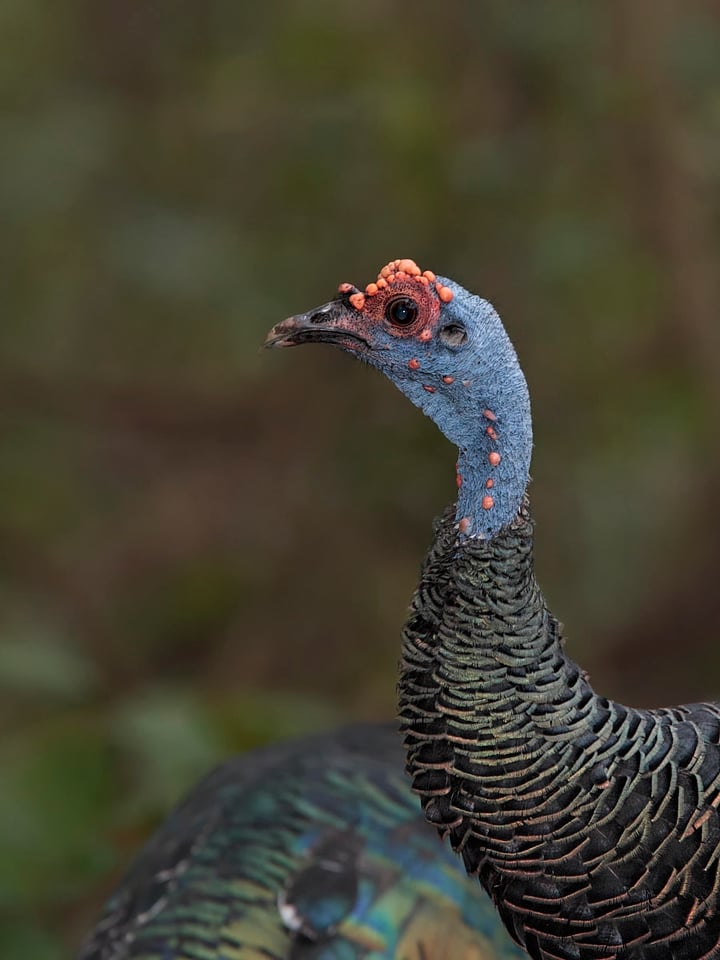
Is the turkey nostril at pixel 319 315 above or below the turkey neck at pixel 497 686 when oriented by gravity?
above

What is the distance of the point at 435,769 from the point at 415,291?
549mm

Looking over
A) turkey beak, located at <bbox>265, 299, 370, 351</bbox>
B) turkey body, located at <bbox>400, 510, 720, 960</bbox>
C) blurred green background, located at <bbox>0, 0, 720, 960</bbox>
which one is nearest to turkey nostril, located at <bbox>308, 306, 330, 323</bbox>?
turkey beak, located at <bbox>265, 299, 370, 351</bbox>

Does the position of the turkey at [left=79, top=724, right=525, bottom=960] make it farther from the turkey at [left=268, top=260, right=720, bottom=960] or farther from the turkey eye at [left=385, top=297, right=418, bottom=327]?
the turkey eye at [left=385, top=297, right=418, bottom=327]

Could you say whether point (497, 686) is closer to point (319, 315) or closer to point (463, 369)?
point (463, 369)

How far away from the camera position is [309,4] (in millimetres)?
4066

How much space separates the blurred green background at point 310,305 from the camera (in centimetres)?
375

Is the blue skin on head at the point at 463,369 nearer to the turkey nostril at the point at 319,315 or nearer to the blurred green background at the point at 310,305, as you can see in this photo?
the turkey nostril at the point at 319,315

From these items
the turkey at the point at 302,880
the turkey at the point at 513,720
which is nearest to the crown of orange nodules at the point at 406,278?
the turkey at the point at 513,720

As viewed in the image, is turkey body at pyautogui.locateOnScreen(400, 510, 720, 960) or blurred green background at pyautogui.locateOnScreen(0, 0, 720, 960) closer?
turkey body at pyautogui.locateOnScreen(400, 510, 720, 960)

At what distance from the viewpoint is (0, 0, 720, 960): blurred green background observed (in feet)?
12.3

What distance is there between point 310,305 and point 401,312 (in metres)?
2.51

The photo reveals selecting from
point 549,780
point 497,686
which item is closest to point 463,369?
point 497,686

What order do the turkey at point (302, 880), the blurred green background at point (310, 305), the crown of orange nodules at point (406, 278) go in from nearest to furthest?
the crown of orange nodules at point (406, 278), the turkey at point (302, 880), the blurred green background at point (310, 305)

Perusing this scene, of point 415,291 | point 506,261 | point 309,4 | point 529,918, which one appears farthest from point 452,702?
point 309,4
